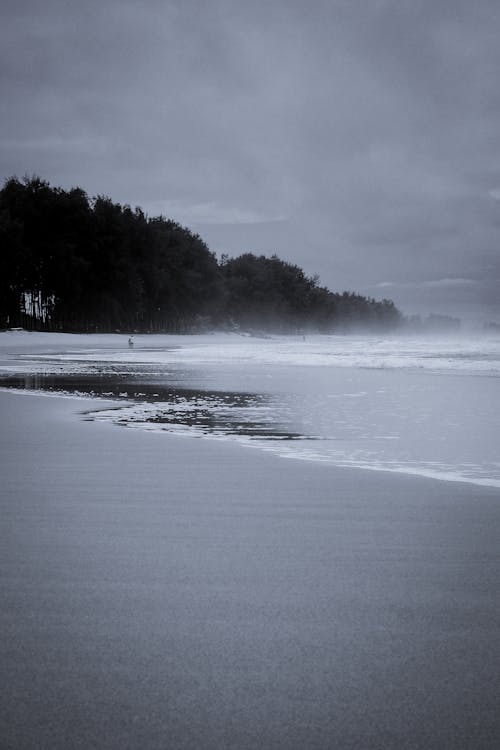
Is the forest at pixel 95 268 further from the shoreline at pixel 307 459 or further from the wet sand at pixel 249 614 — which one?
the wet sand at pixel 249 614

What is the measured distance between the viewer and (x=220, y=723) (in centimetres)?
225

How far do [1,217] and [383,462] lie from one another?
60.3 m

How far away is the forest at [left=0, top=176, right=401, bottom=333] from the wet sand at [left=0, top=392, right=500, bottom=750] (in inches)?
2384

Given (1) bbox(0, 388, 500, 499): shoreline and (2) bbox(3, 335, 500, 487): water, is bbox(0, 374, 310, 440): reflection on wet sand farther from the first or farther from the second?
(1) bbox(0, 388, 500, 499): shoreline

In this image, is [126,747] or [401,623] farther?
[401,623]

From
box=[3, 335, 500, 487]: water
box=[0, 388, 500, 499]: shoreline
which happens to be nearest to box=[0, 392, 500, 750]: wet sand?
box=[0, 388, 500, 499]: shoreline

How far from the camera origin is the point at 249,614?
309 centimetres

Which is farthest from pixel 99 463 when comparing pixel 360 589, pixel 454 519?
pixel 360 589

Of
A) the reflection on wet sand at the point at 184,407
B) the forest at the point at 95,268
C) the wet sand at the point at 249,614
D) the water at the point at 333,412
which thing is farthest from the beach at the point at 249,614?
the forest at the point at 95,268

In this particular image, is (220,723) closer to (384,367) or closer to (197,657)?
(197,657)

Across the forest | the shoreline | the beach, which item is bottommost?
the beach

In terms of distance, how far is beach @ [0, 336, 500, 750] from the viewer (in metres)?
2.27

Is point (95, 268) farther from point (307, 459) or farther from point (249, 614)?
point (249, 614)

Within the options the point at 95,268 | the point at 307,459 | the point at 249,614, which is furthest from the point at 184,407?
the point at 95,268
